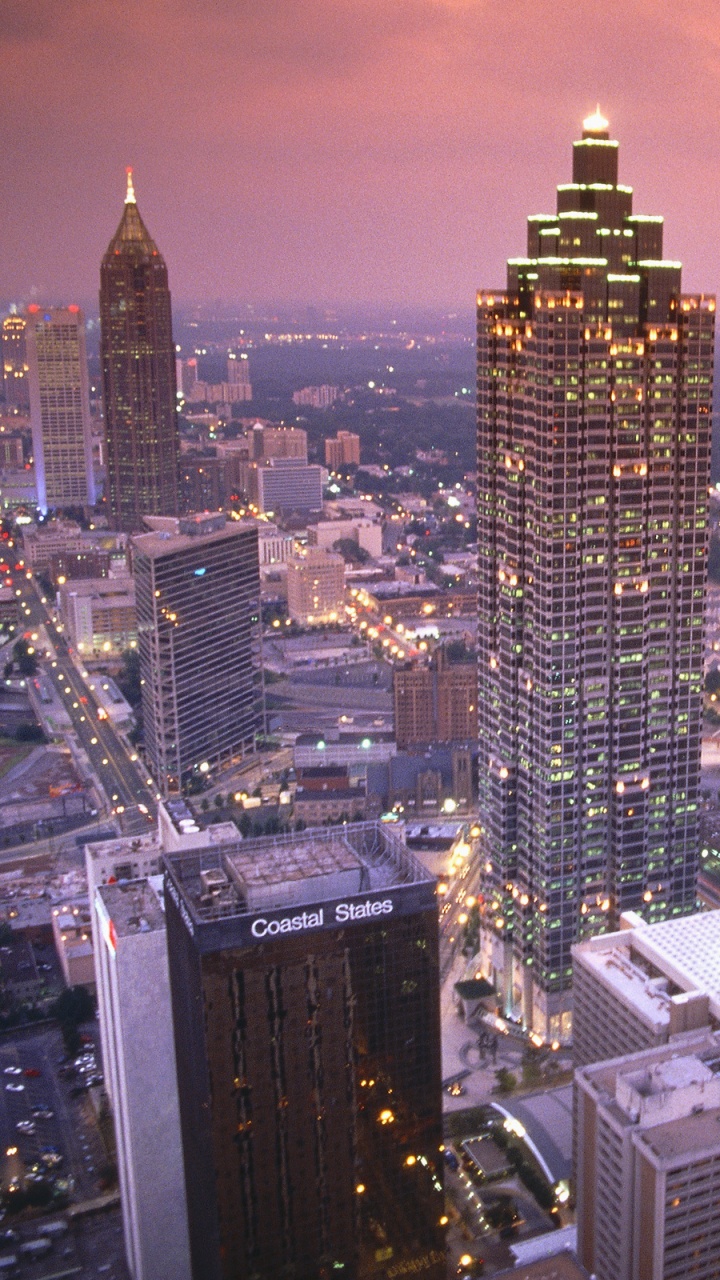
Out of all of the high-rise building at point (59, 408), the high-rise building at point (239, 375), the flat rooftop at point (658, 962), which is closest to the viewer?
the flat rooftop at point (658, 962)

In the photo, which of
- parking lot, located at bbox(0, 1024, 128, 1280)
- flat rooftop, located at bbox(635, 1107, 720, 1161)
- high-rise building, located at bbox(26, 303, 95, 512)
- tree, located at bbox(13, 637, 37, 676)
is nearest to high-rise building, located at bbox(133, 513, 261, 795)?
tree, located at bbox(13, 637, 37, 676)

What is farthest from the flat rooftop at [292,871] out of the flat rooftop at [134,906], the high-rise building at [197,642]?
the high-rise building at [197,642]

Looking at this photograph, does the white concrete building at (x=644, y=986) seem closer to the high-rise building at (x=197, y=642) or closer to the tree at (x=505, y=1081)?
the tree at (x=505, y=1081)

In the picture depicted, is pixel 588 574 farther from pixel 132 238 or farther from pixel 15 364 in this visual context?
pixel 15 364

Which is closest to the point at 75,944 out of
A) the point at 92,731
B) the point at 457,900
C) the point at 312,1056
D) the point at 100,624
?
the point at 457,900

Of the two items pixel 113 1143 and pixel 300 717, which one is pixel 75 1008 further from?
pixel 300 717

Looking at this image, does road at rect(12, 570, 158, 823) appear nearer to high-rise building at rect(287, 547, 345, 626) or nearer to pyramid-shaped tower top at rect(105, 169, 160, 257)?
high-rise building at rect(287, 547, 345, 626)
